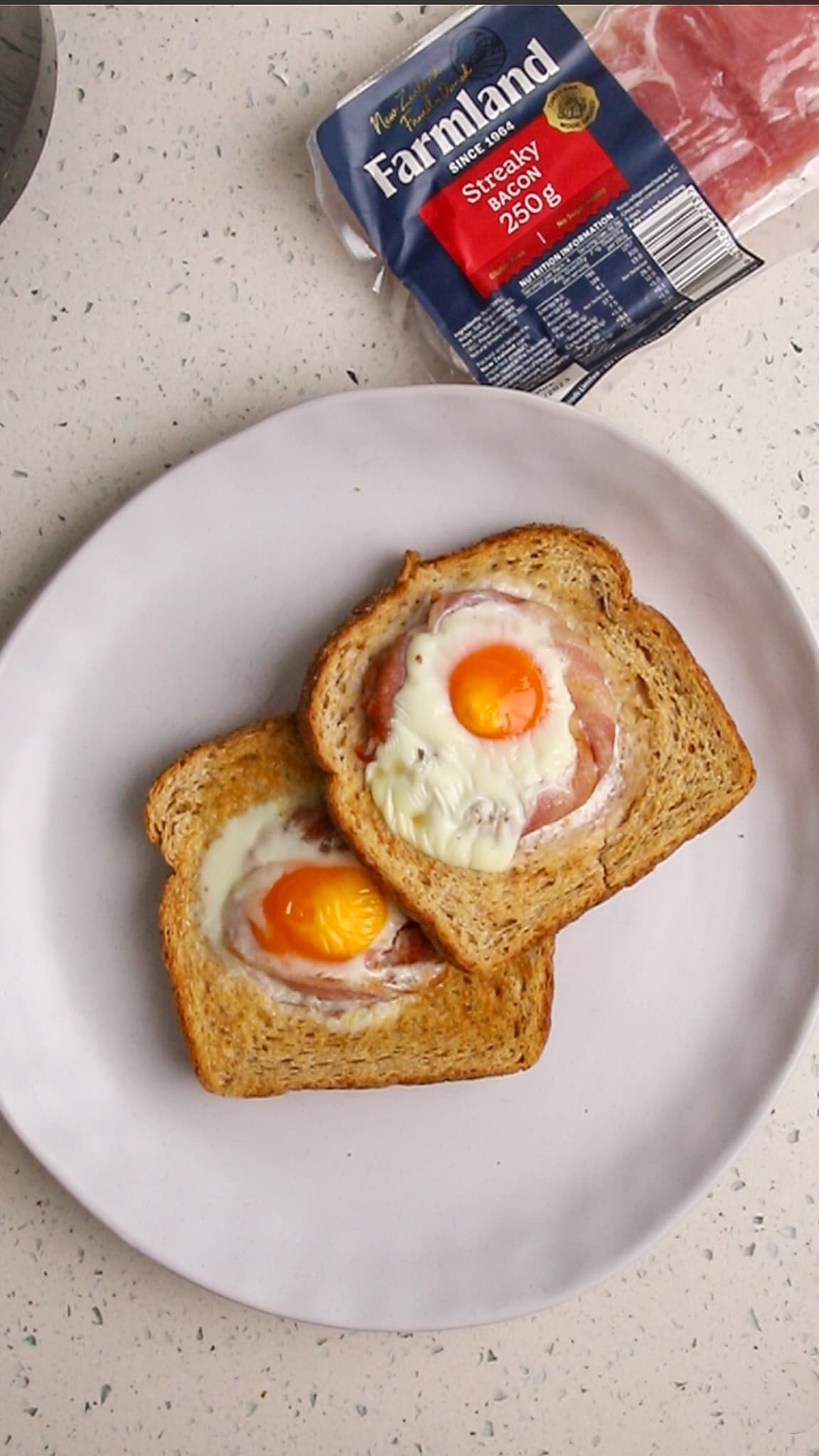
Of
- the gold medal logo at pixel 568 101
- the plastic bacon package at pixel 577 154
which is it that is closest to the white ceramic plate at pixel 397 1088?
the plastic bacon package at pixel 577 154

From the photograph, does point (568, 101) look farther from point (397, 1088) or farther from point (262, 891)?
point (397, 1088)

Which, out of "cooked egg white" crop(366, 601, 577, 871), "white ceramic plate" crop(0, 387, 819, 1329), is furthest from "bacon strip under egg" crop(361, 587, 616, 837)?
"white ceramic plate" crop(0, 387, 819, 1329)

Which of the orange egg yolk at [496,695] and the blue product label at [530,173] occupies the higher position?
the blue product label at [530,173]

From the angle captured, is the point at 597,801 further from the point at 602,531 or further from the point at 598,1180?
the point at 598,1180

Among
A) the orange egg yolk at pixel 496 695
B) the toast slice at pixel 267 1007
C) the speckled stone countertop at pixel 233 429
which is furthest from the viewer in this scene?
the speckled stone countertop at pixel 233 429

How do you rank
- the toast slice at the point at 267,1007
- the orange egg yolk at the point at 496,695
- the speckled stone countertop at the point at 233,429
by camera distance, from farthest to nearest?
the speckled stone countertop at the point at 233,429 → the toast slice at the point at 267,1007 → the orange egg yolk at the point at 496,695

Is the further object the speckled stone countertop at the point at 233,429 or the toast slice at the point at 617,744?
the speckled stone countertop at the point at 233,429

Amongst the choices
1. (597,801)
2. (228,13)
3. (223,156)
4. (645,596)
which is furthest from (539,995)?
(228,13)

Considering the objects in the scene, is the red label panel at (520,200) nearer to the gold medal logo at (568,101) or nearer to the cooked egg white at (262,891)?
the gold medal logo at (568,101)
